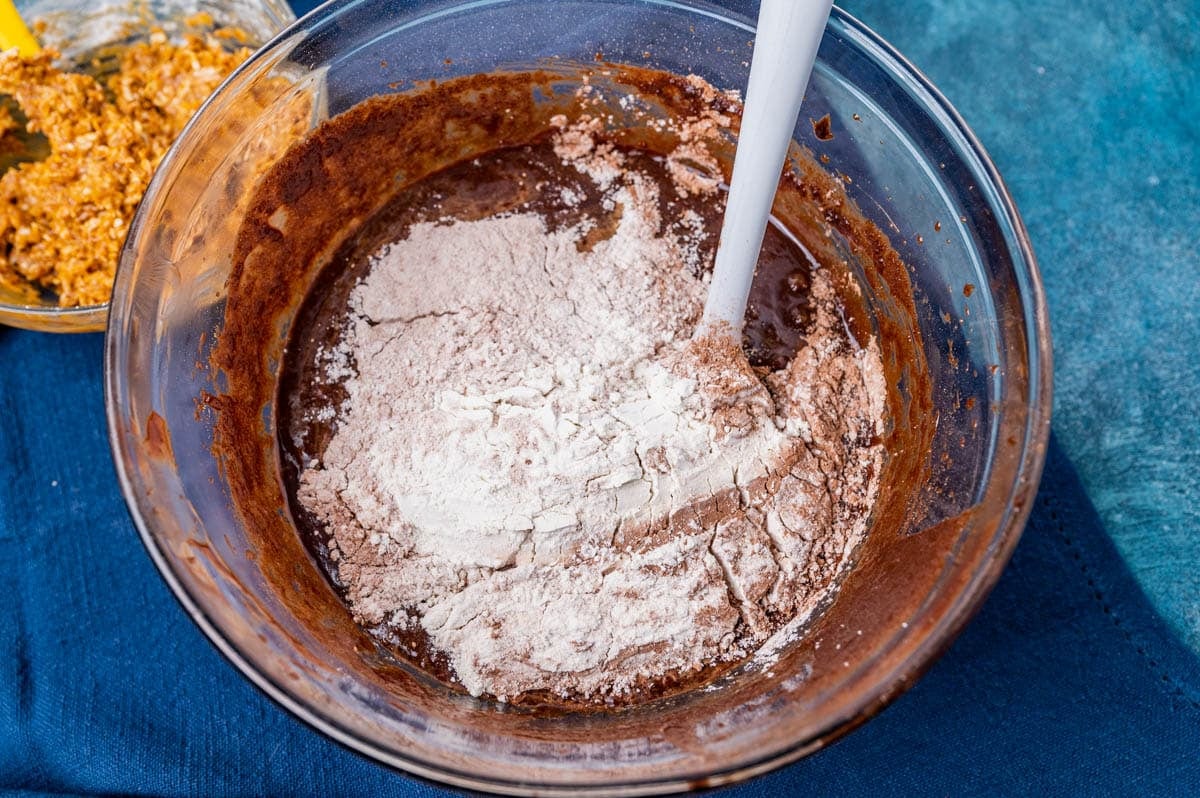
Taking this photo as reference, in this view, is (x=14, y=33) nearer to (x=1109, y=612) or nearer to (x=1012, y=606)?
(x=1012, y=606)

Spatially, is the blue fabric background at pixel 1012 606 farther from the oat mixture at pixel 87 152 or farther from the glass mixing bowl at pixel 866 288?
the glass mixing bowl at pixel 866 288

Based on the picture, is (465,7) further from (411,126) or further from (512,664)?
(512,664)

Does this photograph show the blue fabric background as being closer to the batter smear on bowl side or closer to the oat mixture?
the oat mixture

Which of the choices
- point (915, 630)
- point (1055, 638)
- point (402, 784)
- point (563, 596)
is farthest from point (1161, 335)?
point (402, 784)

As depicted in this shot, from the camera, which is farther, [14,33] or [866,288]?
[14,33]

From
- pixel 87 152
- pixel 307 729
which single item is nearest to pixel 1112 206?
pixel 307 729

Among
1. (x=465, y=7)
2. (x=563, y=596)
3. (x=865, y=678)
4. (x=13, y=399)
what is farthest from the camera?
(x=13, y=399)

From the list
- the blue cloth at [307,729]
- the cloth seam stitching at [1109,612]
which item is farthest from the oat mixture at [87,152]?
the cloth seam stitching at [1109,612]
